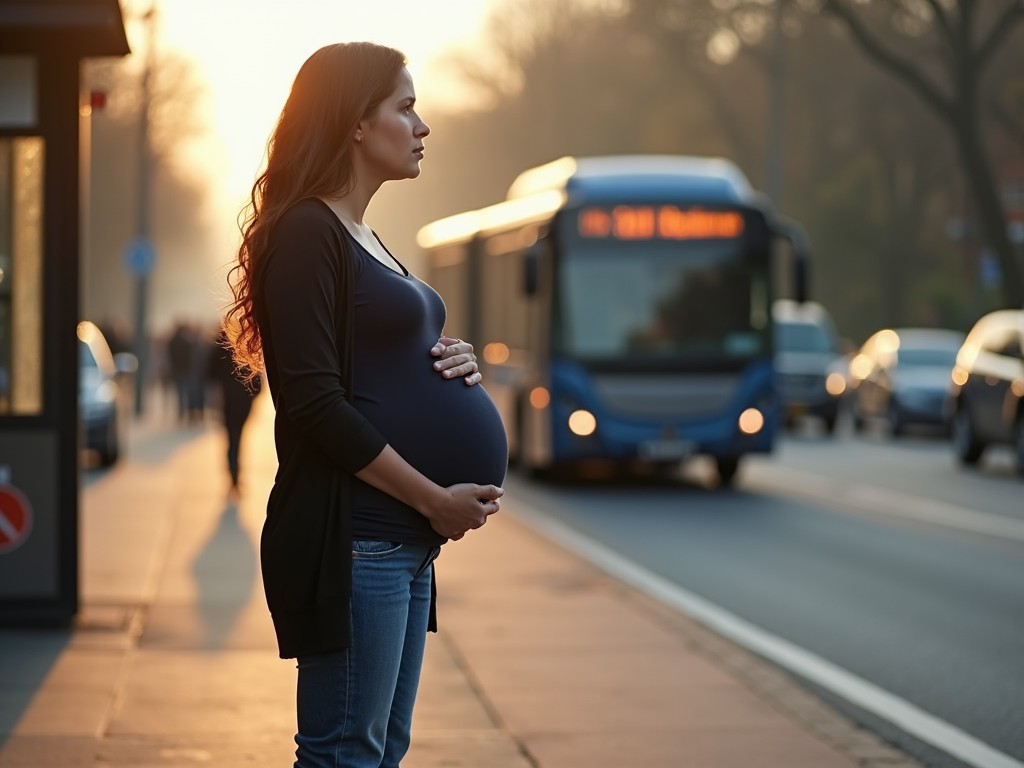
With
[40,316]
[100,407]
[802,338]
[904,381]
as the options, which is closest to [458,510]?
[40,316]

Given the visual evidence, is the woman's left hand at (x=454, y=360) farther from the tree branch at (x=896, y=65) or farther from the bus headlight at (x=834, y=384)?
the tree branch at (x=896, y=65)

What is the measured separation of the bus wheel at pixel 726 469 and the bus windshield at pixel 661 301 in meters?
1.22

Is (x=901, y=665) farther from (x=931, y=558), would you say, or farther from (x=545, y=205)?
(x=545, y=205)

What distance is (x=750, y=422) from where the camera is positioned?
18625mm

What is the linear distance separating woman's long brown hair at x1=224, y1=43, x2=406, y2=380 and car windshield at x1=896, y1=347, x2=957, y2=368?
2794cm

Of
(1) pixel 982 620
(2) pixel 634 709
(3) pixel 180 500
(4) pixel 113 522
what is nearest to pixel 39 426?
(2) pixel 634 709

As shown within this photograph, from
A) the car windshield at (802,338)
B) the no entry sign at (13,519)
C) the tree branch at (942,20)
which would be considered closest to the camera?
the no entry sign at (13,519)

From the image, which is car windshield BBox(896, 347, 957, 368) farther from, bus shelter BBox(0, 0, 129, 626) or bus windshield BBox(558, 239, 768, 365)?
bus shelter BBox(0, 0, 129, 626)

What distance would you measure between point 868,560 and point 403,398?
31.5ft

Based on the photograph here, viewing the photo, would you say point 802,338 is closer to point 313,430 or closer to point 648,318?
point 648,318

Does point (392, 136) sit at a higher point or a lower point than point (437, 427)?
higher

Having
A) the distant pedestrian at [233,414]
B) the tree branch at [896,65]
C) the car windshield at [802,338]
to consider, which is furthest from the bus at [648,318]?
the car windshield at [802,338]

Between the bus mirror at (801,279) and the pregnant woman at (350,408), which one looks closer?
the pregnant woman at (350,408)

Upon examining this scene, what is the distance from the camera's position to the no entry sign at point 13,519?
338 inches
